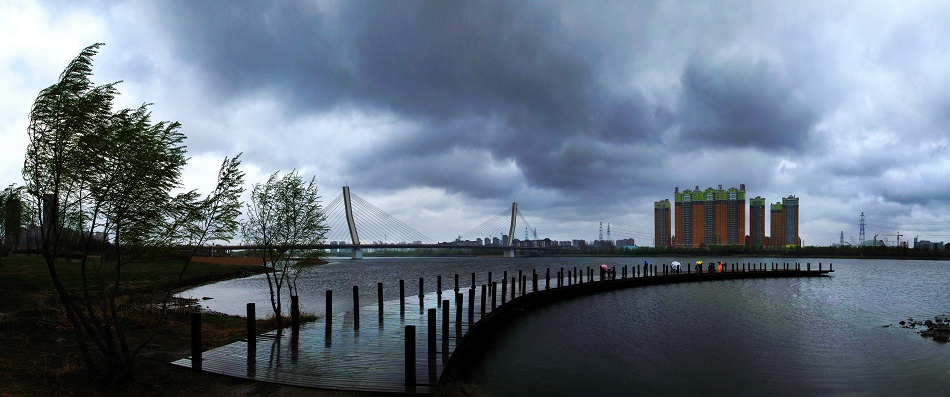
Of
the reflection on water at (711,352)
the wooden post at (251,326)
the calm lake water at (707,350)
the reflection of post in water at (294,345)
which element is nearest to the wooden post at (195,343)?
the wooden post at (251,326)

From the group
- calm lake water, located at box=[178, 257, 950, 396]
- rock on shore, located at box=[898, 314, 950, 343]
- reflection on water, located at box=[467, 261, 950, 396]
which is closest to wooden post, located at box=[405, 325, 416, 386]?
calm lake water, located at box=[178, 257, 950, 396]

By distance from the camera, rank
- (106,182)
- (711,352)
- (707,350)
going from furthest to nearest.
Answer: (707,350) < (711,352) < (106,182)

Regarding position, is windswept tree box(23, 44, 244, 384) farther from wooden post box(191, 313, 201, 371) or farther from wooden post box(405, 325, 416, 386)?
wooden post box(405, 325, 416, 386)

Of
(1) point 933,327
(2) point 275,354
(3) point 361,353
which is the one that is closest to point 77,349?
(2) point 275,354

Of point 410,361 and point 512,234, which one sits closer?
point 410,361

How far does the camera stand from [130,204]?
9906 millimetres

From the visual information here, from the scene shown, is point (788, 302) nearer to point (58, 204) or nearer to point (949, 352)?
point (949, 352)

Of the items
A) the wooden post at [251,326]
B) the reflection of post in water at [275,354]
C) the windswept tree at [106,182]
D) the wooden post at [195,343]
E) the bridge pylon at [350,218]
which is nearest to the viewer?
the windswept tree at [106,182]

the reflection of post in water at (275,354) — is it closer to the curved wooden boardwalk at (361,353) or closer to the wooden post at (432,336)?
the curved wooden boardwalk at (361,353)

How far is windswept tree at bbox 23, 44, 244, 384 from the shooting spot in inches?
343

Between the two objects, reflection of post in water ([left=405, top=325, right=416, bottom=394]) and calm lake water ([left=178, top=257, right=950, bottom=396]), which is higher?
reflection of post in water ([left=405, top=325, right=416, bottom=394])

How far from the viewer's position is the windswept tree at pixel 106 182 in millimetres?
8719

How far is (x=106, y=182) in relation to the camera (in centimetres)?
948

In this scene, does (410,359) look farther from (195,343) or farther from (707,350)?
(707,350)
